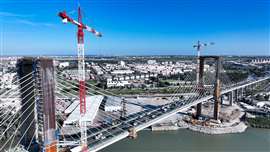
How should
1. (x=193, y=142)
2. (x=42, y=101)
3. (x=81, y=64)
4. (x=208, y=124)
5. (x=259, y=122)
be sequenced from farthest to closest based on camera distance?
1. (x=259, y=122)
2. (x=208, y=124)
3. (x=193, y=142)
4. (x=81, y=64)
5. (x=42, y=101)

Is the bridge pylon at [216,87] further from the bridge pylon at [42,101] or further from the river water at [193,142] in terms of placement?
the bridge pylon at [42,101]

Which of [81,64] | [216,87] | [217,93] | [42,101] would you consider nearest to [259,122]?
[217,93]

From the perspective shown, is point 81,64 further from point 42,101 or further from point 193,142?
point 193,142

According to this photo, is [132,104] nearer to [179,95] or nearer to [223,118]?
[179,95]

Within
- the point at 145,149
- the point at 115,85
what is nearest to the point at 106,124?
the point at 145,149

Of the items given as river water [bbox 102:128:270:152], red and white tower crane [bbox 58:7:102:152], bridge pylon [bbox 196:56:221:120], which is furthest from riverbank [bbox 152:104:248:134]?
red and white tower crane [bbox 58:7:102:152]

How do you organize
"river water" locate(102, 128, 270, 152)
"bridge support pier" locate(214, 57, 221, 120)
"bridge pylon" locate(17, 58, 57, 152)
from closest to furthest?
"bridge pylon" locate(17, 58, 57, 152) → "river water" locate(102, 128, 270, 152) → "bridge support pier" locate(214, 57, 221, 120)

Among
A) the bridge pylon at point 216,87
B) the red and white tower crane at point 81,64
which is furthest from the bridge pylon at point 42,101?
the bridge pylon at point 216,87

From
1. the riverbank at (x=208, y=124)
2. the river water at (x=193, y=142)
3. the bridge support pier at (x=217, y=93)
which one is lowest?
the river water at (x=193, y=142)

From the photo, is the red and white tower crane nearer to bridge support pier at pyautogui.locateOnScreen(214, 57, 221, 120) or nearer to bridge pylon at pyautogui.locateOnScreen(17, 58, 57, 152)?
bridge pylon at pyautogui.locateOnScreen(17, 58, 57, 152)

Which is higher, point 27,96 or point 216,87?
point 27,96
